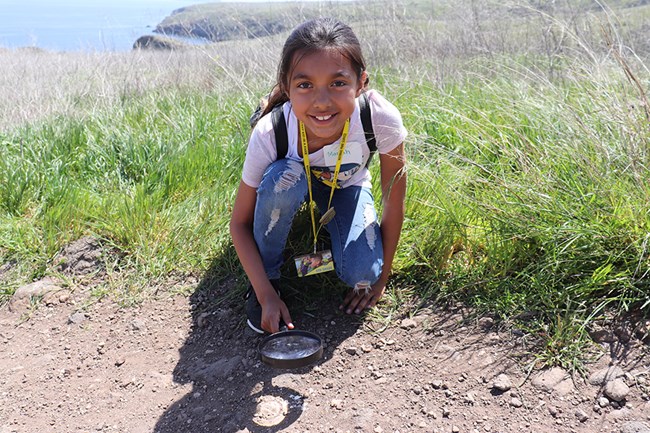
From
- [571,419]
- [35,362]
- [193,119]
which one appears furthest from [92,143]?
[571,419]

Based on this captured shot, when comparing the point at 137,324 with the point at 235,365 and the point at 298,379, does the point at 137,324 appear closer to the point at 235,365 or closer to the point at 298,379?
the point at 235,365

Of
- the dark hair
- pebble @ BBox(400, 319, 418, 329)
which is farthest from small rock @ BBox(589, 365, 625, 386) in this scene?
the dark hair

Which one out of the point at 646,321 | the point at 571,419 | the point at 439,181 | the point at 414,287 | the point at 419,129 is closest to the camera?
the point at 571,419

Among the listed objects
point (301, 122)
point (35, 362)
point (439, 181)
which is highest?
point (301, 122)

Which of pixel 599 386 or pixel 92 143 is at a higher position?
pixel 92 143

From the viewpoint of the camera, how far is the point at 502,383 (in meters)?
2.01

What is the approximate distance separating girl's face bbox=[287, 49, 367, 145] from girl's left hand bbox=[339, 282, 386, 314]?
68 centimetres

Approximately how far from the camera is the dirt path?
1945 millimetres

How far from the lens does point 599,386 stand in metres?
1.97

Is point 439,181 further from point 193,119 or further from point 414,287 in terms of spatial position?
point 193,119

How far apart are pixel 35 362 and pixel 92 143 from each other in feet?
5.27

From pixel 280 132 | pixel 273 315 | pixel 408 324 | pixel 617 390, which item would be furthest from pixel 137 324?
pixel 617 390

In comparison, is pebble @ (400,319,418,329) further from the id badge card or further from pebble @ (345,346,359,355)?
the id badge card

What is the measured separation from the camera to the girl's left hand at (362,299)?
2432 mm
